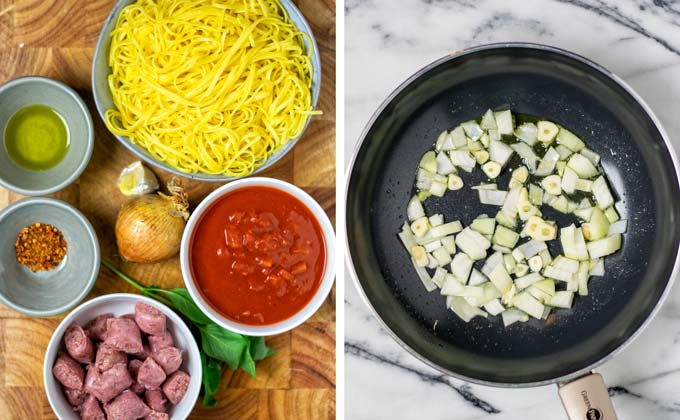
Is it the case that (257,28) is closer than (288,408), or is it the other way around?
(257,28)

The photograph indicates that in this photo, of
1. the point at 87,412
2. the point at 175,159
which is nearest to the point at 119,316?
the point at 87,412

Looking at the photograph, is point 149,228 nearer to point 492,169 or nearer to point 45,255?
point 45,255

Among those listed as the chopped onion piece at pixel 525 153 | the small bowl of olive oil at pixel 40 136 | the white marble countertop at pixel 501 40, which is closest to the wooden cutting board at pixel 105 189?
the small bowl of olive oil at pixel 40 136

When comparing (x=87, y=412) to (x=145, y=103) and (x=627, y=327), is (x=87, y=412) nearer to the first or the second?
(x=145, y=103)

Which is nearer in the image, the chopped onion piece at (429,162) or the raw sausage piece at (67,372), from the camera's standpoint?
the chopped onion piece at (429,162)

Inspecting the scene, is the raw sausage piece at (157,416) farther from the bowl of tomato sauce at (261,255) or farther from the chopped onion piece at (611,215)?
the chopped onion piece at (611,215)

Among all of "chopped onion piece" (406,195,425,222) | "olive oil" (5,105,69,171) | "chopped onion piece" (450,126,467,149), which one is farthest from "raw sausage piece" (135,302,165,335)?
"chopped onion piece" (450,126,467,149)
